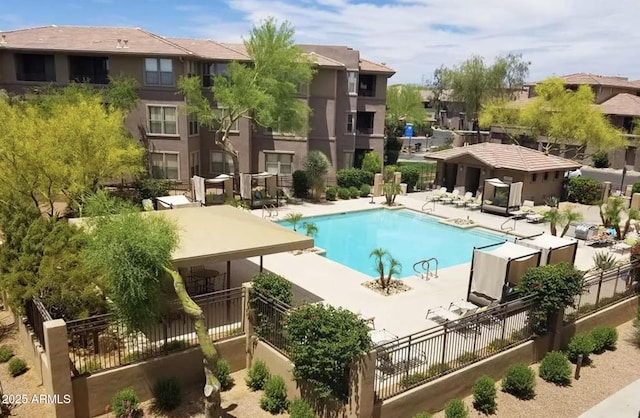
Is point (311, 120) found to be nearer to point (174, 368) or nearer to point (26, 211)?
point (26, 211)

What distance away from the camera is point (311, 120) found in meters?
37.1

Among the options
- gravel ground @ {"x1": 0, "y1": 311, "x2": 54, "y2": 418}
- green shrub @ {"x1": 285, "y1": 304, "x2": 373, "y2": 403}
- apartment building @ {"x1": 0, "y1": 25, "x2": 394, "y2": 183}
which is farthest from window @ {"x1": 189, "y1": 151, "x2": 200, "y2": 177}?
green shrub @ {"x1": 285, "y1": 304, "x2": 373, "y2": 403}

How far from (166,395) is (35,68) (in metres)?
28.3

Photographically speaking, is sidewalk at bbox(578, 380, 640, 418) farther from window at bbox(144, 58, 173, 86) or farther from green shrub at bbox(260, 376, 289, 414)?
window at bbox(144, 58, 173, 86)

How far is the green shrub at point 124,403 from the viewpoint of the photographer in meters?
10.8

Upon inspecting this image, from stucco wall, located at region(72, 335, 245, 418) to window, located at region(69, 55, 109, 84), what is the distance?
25.1 m

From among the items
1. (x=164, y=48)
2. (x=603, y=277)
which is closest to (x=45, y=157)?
(x=164, y=48)

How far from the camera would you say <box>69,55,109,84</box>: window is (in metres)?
31.9

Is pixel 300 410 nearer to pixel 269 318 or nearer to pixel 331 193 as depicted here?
pixel 269 318

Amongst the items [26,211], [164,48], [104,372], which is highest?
[164,48]

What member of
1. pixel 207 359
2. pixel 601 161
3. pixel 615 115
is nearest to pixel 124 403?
pixel 207 359

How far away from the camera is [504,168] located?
3309 cm

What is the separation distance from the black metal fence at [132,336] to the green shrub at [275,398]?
200 cm

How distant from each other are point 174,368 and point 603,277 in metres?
13.4
